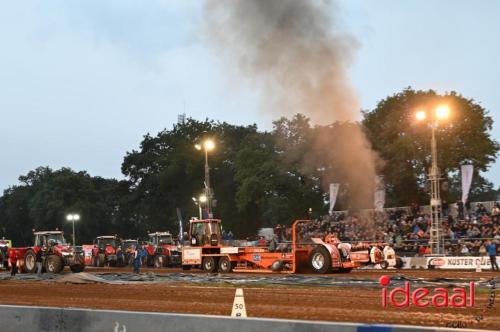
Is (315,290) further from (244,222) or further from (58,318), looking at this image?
(244,222)

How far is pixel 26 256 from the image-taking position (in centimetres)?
3347

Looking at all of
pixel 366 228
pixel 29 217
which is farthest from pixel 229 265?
pixel 29 217

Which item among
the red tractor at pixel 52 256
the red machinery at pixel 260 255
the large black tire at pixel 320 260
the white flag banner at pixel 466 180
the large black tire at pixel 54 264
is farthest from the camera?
the white flag banner at pixel 466 180

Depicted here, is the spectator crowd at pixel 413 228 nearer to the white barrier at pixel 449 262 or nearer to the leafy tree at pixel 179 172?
the white barrier at pixel 449 262

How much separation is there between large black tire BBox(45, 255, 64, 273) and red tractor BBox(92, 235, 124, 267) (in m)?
10.7

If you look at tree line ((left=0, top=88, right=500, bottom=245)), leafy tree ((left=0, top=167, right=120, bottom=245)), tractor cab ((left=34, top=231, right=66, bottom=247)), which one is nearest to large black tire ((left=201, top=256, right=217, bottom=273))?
tractor cab ((left=34, top=231, right=66, bottom=247))

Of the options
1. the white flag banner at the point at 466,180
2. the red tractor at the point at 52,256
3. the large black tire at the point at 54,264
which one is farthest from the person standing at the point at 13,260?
the white flag banner at the point at 466,180

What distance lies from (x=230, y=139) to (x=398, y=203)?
33548mm

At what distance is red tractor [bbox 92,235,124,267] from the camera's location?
→ 4188cm

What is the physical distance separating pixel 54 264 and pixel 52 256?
43 cm

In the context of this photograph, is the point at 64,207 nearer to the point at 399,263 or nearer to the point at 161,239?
the point at 161,239

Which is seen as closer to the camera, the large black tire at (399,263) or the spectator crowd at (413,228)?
the large black tire at (399,263)

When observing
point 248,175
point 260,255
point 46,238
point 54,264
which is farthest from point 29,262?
point 248,175

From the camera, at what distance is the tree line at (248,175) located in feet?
171
